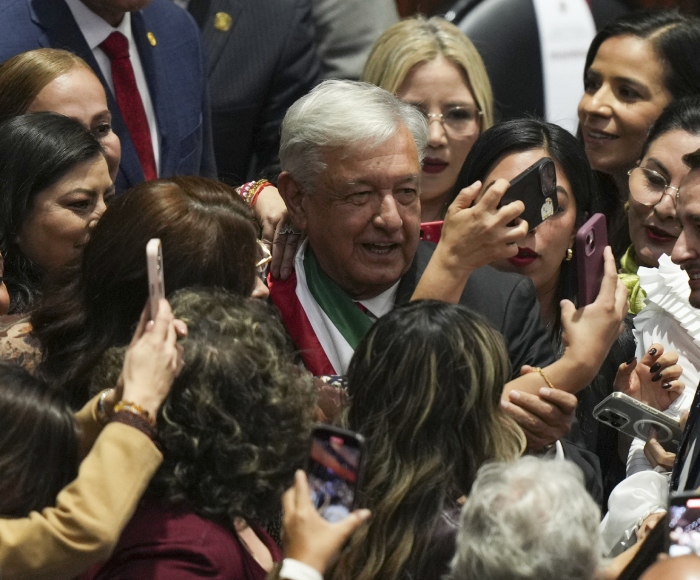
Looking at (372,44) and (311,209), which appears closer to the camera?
(311,209)

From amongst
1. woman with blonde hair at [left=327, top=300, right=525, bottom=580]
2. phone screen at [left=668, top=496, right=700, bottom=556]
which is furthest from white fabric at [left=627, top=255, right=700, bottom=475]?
phone screen at [left=668, top=496, right=700, bottom=556]

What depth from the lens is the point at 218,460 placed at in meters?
2.39

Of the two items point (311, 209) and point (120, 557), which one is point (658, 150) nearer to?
point (311, 209)

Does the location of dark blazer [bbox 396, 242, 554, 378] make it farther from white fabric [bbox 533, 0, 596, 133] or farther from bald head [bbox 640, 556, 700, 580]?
white fabric [bbox 533, 0, 596, 133]

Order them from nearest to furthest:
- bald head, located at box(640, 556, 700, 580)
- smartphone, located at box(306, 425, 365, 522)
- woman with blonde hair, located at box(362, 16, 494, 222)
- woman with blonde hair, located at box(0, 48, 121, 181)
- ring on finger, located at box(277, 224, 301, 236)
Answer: bald head, located at box(640, 556, 700, 580) < smartphone, located at box(306, 425, 365, 522) < ring on finger, located at box(277, 224, 301, 236) < woman with blonde hair, located at box(0, 48, 121, 181) < woman with blonde hair, located at box(362, 16, 494, 222)

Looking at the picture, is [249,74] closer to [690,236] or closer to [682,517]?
[690,236]

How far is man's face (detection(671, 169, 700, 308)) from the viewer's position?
11.4ft

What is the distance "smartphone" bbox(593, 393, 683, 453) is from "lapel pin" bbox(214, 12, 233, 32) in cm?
235

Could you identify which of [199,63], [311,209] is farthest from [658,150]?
[199,63]

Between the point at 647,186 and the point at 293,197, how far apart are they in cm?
126

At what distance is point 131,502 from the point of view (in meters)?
2.25

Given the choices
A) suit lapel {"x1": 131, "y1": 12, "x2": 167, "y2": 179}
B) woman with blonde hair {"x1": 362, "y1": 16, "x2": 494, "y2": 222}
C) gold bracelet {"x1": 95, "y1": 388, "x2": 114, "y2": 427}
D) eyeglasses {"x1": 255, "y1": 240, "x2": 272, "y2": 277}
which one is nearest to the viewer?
gold bracelet {"x1": 95, "y1": 388, "x2": 114, "y2": 427}

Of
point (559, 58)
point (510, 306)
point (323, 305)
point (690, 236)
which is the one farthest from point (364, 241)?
point (559, 58)

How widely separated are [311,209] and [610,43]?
1.89 metres
